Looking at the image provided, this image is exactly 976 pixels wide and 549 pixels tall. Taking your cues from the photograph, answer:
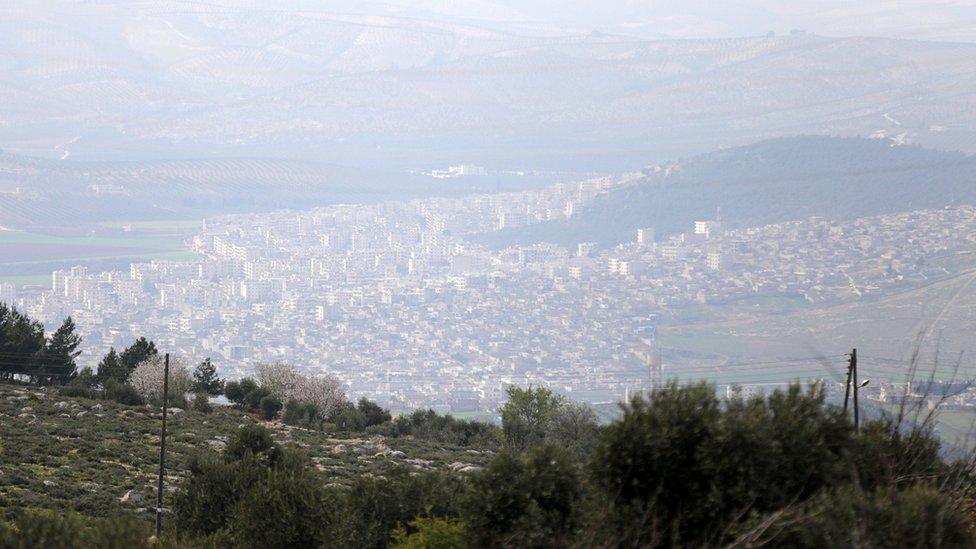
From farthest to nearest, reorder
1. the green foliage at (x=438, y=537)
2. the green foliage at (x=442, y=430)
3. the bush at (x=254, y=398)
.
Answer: the bush at (x=254, y=398), the green foliage at (x=442, y=430), the green foliage at (x=438, y=537)

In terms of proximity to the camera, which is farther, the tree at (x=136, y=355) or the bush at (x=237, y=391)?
the tree at (x=136, y=355)

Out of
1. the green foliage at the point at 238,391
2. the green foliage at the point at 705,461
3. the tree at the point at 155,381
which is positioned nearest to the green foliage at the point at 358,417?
the green foliage at the point at 238,391

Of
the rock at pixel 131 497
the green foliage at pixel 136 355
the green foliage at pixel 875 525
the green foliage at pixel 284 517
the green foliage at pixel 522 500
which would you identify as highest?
the green foliage at pixel 875 525

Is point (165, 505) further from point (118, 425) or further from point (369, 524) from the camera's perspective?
point (118, 425)

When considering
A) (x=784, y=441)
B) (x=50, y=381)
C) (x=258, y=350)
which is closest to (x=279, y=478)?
(x=784, y=441)

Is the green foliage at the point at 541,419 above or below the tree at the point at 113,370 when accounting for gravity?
below

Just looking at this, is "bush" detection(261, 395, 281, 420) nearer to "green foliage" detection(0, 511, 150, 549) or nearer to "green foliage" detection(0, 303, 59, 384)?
"green foliage" detection(0, 303, 59, 384)

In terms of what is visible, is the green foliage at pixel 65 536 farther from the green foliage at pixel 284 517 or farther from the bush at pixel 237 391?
the bush at pixel 237 391
